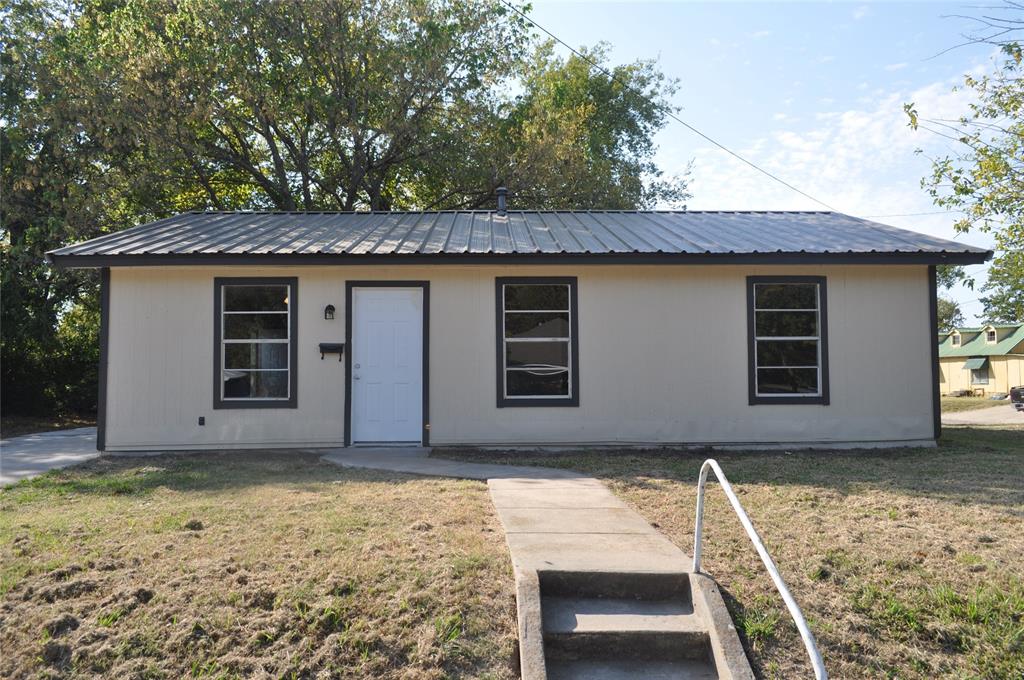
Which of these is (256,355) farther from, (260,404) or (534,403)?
(534,403)

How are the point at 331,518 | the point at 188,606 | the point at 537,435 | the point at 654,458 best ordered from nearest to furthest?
the point at 188,606 → the point at 331,518 → the point at 654,458 → the point at 537,435

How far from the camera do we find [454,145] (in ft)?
60.1

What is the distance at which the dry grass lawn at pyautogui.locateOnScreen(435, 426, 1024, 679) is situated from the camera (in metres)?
3.74

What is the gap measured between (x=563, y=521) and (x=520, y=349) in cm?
448

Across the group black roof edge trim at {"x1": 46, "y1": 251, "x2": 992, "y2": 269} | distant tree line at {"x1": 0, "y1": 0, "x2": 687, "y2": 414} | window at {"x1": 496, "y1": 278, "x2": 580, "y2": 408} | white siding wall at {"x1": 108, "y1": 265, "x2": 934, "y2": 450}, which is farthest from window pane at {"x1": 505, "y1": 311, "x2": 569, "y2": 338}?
distant tree line at {"x1": 0, "y1": 0, "x2": 687, "y2": 414}

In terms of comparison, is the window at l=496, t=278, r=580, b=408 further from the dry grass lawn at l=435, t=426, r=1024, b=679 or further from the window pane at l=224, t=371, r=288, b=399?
the window pane at l=224, t=371, r=288, b=399

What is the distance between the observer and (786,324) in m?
9.86

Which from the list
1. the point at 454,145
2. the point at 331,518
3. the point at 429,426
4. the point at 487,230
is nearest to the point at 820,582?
the point at 331,518

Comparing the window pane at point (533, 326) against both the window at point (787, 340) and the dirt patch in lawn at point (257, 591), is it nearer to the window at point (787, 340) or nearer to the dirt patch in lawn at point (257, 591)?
the window at point (787, 340)

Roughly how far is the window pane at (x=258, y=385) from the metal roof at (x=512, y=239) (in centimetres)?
162

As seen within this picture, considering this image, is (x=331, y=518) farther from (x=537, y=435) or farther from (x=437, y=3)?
(x=437, y=3)

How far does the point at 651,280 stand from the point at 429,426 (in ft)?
12.1

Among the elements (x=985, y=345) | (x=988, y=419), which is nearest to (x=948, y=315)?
(x=985, y=345)

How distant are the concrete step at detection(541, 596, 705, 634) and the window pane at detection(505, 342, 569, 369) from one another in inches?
225
